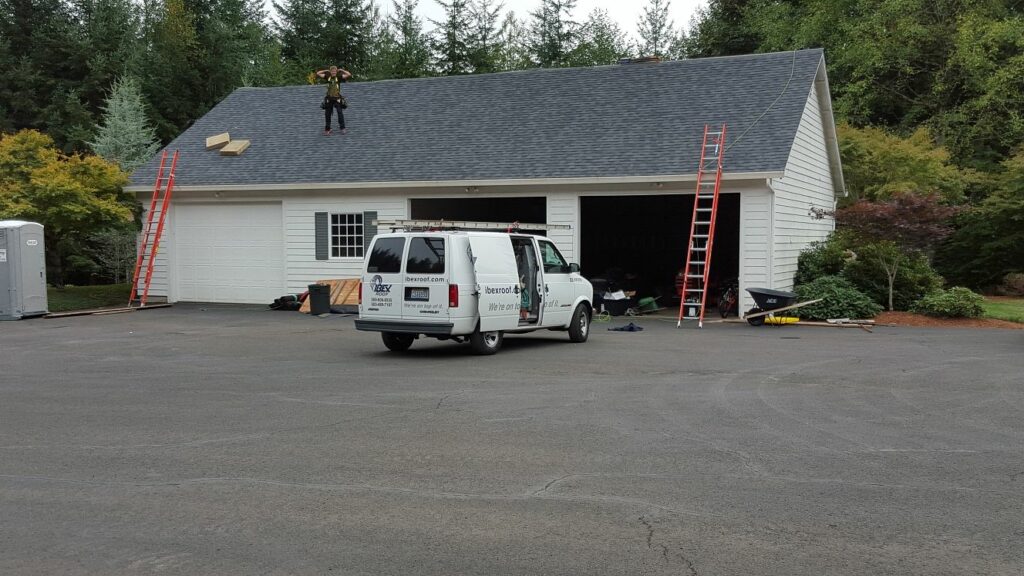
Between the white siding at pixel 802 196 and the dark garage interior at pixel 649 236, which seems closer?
the white siding at pixel 802 196

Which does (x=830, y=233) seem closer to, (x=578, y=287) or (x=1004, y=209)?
(x=1004, y=209)

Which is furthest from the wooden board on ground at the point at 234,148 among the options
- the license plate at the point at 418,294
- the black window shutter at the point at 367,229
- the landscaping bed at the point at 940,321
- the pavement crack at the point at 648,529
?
the pavement crack at the point at 648,529

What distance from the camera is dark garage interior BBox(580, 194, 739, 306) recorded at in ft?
94.7

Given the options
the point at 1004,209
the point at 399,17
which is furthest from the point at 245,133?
the point at 399,17

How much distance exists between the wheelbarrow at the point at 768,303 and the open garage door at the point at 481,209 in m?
8.07

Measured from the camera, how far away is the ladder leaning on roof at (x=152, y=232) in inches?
981

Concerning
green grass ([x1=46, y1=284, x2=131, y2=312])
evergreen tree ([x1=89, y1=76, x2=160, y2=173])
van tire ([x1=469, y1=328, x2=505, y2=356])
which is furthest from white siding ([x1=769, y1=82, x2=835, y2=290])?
evergreen tree ([x1=89, y1=76, x2=160, y2=173])

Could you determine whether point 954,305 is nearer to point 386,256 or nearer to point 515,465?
point 386,256

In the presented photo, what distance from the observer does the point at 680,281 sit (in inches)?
910

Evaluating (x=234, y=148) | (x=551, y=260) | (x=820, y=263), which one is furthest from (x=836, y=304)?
(x=234, y=148)

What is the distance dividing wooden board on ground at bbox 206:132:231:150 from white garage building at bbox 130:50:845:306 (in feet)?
1.68

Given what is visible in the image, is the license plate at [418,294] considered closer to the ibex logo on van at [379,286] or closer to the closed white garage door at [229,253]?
the ibex logo on van at [379,286]

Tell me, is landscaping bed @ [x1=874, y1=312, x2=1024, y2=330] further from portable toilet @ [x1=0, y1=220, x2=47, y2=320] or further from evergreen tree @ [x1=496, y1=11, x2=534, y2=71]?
evergreen tree @ [x1=496, y1=11, x2=534, y2=71]

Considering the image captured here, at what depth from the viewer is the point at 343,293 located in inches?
917
